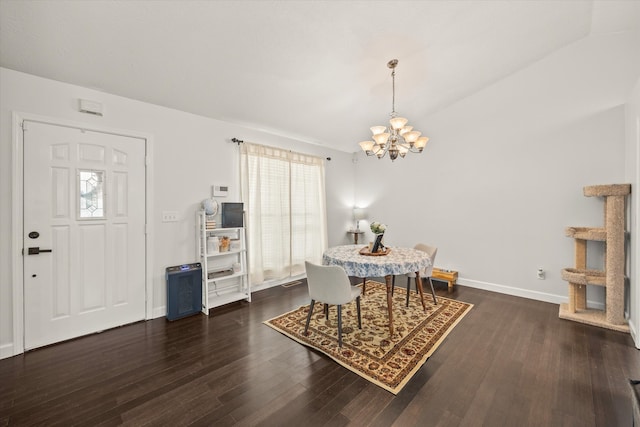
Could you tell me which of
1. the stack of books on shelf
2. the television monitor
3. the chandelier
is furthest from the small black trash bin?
the chandelier

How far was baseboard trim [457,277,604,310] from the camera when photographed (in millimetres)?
3420

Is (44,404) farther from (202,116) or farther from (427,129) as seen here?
(427,129)

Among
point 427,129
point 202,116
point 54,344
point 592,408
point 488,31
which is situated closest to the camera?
point 592,408

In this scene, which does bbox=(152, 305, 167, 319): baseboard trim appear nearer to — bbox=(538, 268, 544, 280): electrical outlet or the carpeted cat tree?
the carpeted cat tree

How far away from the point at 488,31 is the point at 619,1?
3.89 ft

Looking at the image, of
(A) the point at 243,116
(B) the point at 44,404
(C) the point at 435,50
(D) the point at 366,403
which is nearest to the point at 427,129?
(C) the point at 435,50

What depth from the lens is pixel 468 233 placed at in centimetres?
→ 423

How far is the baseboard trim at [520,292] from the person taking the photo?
342 centimetres

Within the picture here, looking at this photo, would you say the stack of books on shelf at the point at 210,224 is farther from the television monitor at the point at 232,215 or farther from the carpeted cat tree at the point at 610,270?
the carpeted cat tree at the point at 610,270

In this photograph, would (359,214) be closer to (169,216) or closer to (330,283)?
(330,283)

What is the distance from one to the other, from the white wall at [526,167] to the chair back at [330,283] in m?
2.83

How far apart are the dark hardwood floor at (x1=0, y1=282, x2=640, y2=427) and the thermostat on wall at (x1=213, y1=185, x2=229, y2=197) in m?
1.74

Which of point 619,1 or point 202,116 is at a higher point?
point 619,1

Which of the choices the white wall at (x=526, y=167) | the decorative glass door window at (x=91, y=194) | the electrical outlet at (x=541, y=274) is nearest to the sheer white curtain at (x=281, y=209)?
the decorative glass door window at (x=91, y=194)
